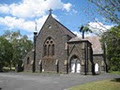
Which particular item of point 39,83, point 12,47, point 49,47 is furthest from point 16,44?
point 39,83

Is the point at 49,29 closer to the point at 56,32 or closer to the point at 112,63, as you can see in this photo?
the point at 56,32

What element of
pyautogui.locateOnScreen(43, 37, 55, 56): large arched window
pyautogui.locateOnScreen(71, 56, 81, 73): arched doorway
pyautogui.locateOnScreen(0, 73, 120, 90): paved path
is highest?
pyautogui.locateOnScreen(43, 37, 55, 56): large arched window

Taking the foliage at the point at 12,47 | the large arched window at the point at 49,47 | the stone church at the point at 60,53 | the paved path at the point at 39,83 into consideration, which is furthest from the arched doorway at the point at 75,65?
the foliage at the point at 12,47

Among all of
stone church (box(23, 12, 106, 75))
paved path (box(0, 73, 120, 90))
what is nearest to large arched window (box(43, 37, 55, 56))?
stone church (box(23, 12, 106, 75))

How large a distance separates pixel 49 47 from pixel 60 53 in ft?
11.7

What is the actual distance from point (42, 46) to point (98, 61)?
13.1 m

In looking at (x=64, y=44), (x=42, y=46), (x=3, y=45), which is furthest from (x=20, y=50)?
(x=64, y=44)

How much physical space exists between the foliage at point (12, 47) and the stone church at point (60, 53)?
2083cm

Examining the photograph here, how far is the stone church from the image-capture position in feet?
131

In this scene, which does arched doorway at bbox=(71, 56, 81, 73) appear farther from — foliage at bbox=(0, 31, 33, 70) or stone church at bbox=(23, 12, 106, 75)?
foliage at bbox=(0, 31, 33, 70)

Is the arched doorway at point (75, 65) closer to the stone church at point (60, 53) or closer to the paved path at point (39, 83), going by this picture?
the stone church at point (60, 53)

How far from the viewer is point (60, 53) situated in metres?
43.2

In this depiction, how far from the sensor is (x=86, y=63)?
3938 centimetres

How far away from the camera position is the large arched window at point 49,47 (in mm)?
44938
